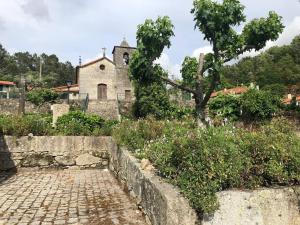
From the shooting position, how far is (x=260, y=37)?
13.6 m

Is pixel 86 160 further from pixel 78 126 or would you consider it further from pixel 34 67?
pixel 34 67

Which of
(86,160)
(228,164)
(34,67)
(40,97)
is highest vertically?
(34,67)

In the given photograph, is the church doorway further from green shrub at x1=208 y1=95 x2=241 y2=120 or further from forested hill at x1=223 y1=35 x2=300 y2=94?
green shrub at x1=208 y1=95 x2=241 y2=120

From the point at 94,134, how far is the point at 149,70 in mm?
4089

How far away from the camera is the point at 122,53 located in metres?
46.1

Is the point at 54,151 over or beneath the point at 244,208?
over

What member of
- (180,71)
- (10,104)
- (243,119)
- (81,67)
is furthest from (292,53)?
(180,71)

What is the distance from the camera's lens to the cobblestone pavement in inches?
177

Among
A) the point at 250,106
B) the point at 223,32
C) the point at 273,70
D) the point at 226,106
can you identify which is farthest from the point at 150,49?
the point at 273,70

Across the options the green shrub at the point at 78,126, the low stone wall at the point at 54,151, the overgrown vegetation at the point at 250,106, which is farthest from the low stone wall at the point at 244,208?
the overgrown vegetation at the point at 250,106

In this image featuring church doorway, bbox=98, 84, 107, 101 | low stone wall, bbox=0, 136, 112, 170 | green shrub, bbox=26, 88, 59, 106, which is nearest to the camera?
low stone wall, bbox=0, 136, 112, 170

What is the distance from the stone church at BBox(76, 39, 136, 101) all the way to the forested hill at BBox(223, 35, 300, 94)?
15399 mm

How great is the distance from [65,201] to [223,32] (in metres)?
10.0

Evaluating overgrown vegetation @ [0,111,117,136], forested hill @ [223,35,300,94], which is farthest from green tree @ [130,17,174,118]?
forested hill @ [223,35,300,94]
